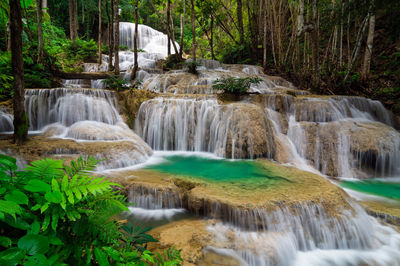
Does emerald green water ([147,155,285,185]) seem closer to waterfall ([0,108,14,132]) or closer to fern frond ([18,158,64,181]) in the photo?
fern frond ([18,158,64,181])

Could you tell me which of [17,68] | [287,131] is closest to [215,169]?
[287,131]

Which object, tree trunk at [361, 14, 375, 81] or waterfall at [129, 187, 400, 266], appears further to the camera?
tree trunk at [361, 14, 375, 81]

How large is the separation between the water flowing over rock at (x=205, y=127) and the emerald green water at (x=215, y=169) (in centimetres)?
74

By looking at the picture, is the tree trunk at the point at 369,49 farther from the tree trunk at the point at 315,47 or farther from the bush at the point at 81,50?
the bush at the point at 81,50

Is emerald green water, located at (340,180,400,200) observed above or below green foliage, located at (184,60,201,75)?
below

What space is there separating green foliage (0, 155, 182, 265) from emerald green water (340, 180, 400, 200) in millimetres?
6312

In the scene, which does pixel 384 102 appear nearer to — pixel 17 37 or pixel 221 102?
→ pixel 221 102

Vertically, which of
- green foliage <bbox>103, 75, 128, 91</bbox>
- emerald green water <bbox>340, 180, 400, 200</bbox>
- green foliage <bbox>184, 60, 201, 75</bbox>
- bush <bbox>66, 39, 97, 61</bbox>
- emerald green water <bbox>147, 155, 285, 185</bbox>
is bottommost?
emerald green water <bbox>340, 180, 400, 200</bbox>

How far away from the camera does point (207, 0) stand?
57.6 feet

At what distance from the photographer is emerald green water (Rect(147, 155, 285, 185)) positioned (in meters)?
4.98

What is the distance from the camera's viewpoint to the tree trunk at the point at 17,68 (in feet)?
15.4

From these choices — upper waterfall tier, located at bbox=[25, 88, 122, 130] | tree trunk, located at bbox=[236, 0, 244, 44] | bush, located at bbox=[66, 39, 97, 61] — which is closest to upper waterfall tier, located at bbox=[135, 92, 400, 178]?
upper waterfall tier, located at bbox=[25, 88, 122, 130]

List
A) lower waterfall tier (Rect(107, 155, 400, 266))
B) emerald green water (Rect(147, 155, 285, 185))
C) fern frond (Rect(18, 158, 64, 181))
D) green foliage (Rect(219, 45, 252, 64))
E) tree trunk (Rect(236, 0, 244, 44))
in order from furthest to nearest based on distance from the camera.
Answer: green foliage (Rect(219, 45, 252, 64)) → tree trunk (Rect(236, 0, 244, 44)) → emerald green water (Rect(147, 155, 285, 185)) → lower waterfall tier (Rect(107, 155, 400, 266)) → fern frond (Rect(18, 158, 64, 181))

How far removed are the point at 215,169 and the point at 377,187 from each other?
4.60 m
